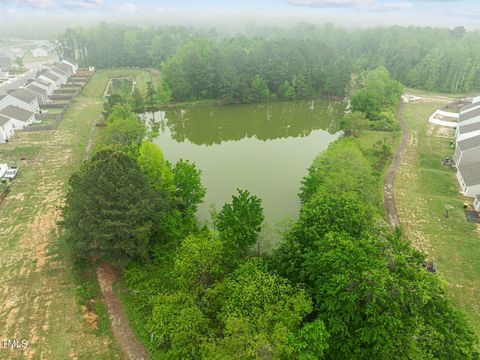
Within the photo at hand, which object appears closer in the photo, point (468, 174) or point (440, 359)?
point (440, 359)

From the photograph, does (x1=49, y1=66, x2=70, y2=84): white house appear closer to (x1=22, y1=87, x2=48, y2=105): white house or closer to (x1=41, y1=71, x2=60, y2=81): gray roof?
(x1=41, y1=71, x2=60, y2=81): gray roof

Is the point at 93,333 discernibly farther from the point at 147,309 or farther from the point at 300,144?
the point at 300,144

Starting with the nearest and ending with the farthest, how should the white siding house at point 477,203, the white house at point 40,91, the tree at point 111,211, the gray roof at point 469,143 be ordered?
the tree at point 111,211 → the white siding house at point 477,203 → the gray roof at point 469,143 → the white house at point 40,91

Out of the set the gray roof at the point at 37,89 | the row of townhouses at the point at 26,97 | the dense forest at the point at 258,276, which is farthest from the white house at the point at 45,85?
the dense forest at the point at 258,276

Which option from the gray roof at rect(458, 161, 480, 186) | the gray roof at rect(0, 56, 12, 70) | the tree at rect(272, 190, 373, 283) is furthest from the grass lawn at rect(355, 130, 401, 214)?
the gray roof at rect(0, 56, 12, 70)

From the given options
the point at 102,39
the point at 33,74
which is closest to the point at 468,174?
the point at 33,74

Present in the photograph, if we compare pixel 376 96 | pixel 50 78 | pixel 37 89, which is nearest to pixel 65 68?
pixel 50 78

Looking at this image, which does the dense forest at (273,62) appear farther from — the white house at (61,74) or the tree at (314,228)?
the tree at (314,228)
